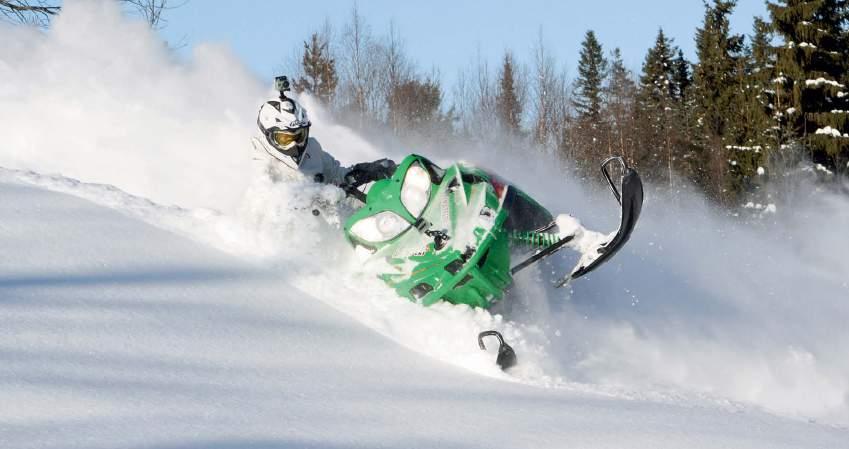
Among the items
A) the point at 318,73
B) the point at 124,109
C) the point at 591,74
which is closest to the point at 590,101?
the point at 591,74

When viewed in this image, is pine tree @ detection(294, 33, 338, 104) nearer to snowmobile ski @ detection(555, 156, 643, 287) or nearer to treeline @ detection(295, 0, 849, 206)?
treeline @ detection(295, 0, 849, 206)

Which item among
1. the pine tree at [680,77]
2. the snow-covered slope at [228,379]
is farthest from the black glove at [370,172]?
the pine tree at [680,77]

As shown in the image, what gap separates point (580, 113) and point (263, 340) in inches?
2058

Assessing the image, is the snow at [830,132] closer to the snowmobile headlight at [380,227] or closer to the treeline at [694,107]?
the treeline at [694,107]

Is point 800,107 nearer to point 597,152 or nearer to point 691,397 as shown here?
point 597,152

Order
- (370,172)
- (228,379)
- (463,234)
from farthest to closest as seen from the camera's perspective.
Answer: (370,172)
(463,234)
(228,379)

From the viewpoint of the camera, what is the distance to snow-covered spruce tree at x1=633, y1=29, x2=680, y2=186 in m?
43.2

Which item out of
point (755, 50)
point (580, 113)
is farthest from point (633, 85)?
point (755, 50)

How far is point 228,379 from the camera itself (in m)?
4.39

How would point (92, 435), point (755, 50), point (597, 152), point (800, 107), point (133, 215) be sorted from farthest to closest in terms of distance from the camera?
point (597, 152) → point (755, 50) → point (800, 107) → point (133, 215) → point (92, 435)

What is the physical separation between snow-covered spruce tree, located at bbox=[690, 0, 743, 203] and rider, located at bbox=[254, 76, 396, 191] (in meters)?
35.8

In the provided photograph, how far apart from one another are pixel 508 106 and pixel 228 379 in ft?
134

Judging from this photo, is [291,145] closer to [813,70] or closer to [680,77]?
[813,70]

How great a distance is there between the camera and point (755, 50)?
120ft
